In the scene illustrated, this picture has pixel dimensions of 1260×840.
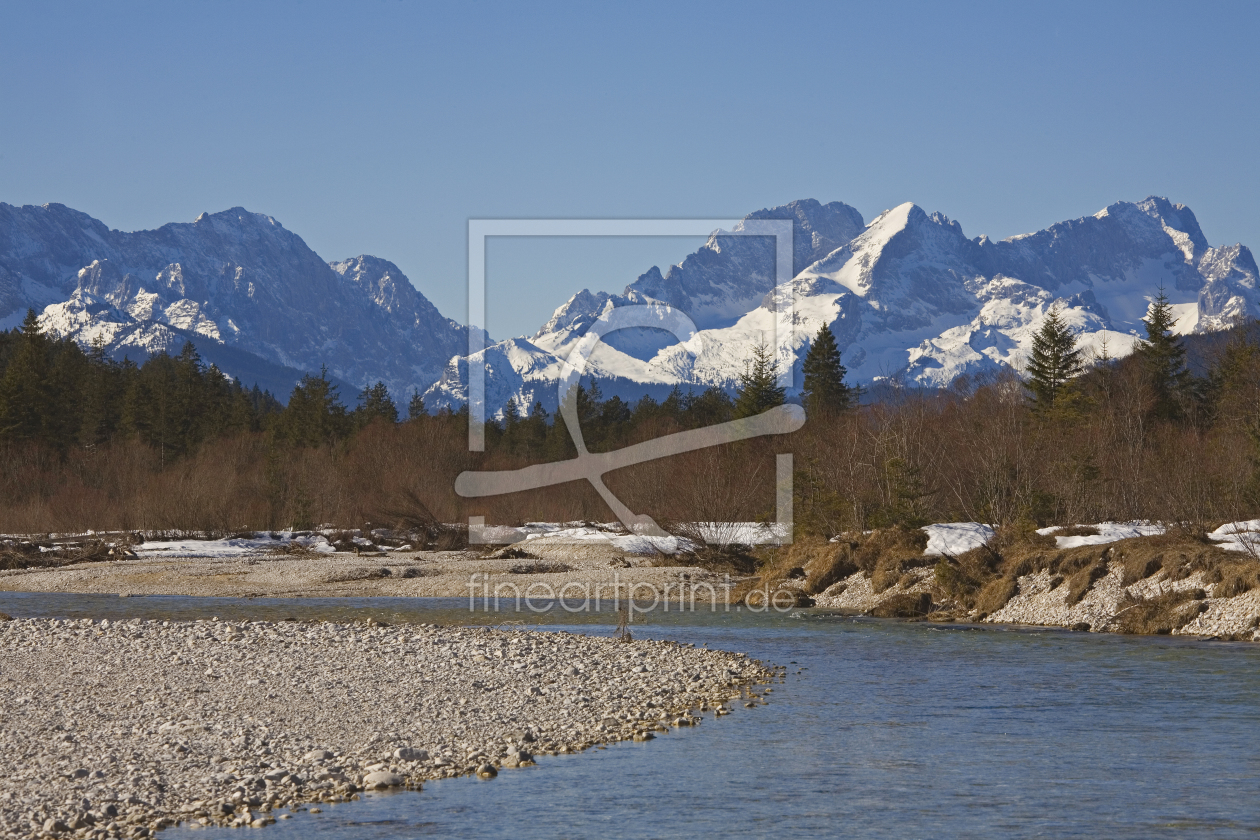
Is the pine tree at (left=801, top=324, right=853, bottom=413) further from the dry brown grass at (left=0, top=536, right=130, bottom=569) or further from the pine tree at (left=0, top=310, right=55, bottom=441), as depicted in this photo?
the pine tree at (left=0, top=310, right=55, bottom=441)

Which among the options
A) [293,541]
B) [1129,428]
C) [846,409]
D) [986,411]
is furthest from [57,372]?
[1129,428]

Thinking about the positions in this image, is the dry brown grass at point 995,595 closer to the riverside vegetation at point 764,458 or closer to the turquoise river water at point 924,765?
the riverside vegetation at point 764,458

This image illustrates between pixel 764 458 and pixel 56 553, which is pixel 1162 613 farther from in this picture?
pixel 56 553

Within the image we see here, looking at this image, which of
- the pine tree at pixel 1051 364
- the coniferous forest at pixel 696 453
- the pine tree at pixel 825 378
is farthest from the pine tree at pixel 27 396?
the pine tree at pixel 1051 364

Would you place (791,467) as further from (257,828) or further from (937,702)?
(257,828)

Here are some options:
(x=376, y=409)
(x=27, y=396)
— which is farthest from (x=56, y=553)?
(x=376, y=409)

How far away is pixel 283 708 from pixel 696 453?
4185 centimetres

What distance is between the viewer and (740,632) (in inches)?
1087

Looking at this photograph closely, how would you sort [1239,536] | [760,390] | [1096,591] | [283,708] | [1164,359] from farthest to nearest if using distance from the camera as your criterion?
[760,390]
[1164,359]
[1096,591]
[1239,536]
[283,708]

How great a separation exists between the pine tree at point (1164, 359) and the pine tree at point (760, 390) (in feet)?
64.4

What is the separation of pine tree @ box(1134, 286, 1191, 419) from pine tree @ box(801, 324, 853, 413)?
17.8 meters

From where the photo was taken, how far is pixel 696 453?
5778 cm

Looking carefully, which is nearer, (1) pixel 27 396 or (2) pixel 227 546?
(2) pixel 227 546

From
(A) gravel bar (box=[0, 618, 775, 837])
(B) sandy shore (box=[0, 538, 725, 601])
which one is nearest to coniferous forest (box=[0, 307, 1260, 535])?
(B) sandy shore (box=[0, 538, 725, 601])
